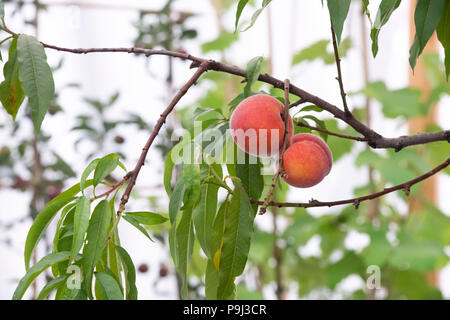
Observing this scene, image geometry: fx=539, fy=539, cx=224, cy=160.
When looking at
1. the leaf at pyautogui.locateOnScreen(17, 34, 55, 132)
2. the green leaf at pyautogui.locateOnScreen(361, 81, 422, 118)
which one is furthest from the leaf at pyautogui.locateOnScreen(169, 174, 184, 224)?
the green leaf at pyautogui.locateOnScreen(361, 81, 422, 118)

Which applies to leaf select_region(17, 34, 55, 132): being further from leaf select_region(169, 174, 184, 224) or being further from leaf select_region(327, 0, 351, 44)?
leaf select_region(327, 0, 351, 44)

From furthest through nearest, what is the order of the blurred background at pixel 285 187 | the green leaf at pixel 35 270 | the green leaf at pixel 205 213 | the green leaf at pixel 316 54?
the green leaf at pixel 316 54
the blurred background at pixel 285 187
the green leaf at pixel 205 213
the green leaf at pixel 35 270

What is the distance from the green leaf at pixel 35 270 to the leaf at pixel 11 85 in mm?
158

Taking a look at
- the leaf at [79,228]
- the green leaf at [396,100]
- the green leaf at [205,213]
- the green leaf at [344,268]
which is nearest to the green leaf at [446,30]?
the green leaf at [205,213]

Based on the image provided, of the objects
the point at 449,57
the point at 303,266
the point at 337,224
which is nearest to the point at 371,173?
the point at 337,224

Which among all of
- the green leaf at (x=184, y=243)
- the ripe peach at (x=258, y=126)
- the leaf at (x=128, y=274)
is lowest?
the leaf at (x=128, y=274)

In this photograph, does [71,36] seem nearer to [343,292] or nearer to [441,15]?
[343,292]

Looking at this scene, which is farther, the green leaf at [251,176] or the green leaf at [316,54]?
the green leaf at [316,54]

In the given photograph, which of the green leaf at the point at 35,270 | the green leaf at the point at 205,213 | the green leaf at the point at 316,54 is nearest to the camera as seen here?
the green leaf at the point at 35,270

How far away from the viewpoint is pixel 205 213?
53 cm

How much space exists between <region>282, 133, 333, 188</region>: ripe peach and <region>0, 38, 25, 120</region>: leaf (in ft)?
0.88

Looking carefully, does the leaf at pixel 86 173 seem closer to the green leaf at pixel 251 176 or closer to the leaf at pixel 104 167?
the leaf at pixel 104 167

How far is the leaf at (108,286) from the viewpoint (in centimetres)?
44

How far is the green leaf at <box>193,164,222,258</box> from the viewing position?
1.73 feet
